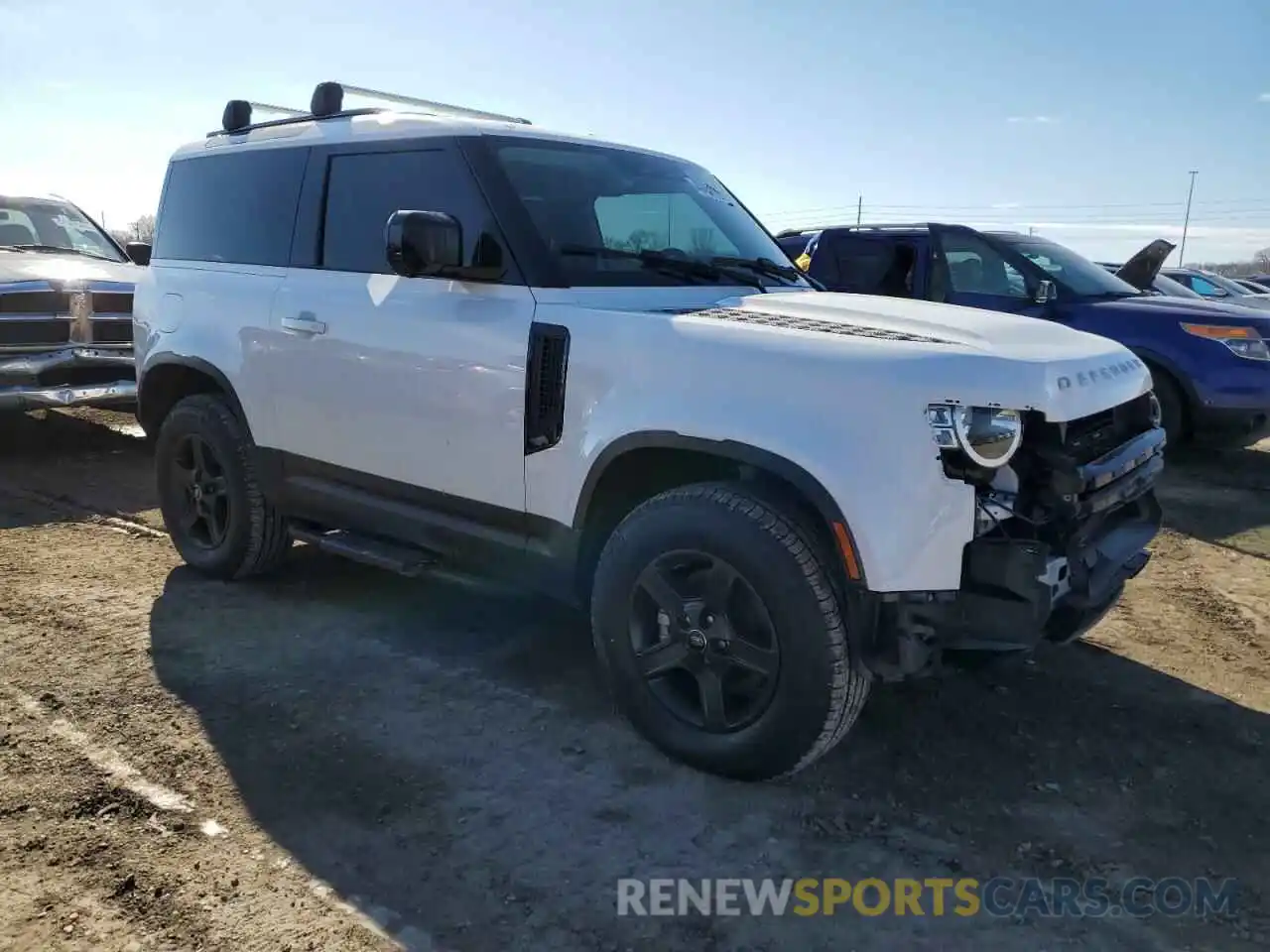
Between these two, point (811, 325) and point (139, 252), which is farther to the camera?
point (139, 252)

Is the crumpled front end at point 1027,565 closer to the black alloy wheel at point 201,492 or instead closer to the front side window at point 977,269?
the black alloy wheel at point 201,492

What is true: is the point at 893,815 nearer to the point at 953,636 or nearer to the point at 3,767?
the point at 953,636

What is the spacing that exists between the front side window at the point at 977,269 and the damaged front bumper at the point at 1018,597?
518 cm

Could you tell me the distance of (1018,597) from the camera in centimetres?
289

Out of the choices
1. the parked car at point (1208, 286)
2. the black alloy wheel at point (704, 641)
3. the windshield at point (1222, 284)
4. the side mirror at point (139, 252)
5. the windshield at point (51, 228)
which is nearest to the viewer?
the black alloy wheel at point (704, 641)

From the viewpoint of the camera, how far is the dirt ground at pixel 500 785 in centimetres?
263

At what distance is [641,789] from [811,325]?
154cm

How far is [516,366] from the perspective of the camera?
141 inches

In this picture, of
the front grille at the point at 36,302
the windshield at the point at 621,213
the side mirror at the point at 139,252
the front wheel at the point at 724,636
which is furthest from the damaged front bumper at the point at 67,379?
the front wheel at the point at 724,636

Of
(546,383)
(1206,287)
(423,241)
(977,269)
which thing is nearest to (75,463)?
(423,241)

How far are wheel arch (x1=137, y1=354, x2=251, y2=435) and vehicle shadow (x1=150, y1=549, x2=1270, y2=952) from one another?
113cm

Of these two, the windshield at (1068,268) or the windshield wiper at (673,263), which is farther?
the windshield at (1068,268)

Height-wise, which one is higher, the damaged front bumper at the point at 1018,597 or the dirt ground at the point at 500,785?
the damaged front bumper at the point at 1018,597

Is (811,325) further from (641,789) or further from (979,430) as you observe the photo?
(641,789)
